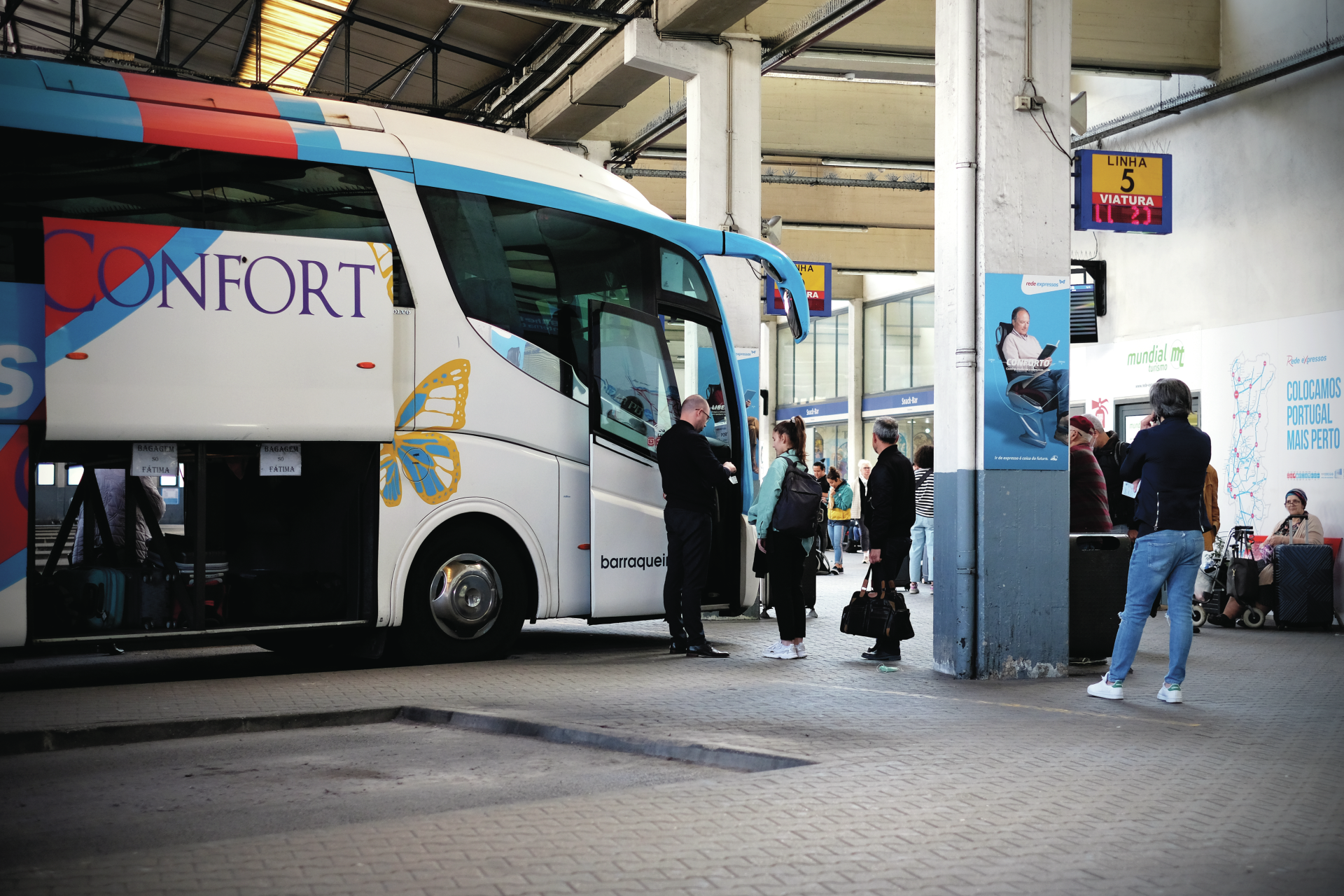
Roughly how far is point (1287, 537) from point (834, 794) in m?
11.4

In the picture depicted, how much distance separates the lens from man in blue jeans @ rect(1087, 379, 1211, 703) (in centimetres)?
816

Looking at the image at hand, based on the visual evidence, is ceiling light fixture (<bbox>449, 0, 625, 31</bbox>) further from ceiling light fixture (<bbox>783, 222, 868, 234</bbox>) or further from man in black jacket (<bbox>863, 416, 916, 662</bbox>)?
ceiling light fixture (<bbox>783, 222, 868, 234</bbox>)

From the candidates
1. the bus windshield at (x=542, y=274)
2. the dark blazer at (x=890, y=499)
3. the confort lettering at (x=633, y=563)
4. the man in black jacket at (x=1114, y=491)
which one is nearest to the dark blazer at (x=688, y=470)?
the confort lettering at (x=633, y=563)

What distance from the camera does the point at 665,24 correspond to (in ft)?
49.4

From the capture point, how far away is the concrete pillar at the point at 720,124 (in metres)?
15.2

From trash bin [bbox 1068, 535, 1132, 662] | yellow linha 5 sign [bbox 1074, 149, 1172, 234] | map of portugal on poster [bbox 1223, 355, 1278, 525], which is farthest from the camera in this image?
map of portugal on poster [bbox 1223, 355, 1278, 525]

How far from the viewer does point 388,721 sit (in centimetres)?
782

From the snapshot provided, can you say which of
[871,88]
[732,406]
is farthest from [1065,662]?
[871,88]

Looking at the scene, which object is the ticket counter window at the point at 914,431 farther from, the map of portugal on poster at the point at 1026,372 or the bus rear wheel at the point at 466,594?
the bus rear wheel at the point at 466,594

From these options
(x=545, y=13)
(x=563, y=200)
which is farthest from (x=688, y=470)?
(x=545, y=13)

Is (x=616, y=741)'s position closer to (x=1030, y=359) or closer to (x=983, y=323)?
(x=983, y=323)

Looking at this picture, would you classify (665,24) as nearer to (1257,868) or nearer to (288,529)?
(288,529)

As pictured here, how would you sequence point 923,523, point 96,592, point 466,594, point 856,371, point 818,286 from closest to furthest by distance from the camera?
point 96,592, point 466,594, point 923,523, point 818,286, point 856,371

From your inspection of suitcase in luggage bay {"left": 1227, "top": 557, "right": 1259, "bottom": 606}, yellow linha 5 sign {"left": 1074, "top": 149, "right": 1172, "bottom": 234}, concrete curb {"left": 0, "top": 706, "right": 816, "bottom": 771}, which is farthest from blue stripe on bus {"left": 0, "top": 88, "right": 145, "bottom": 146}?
suitcase in luggage bay {"left": 1227, "top": 557, "right": 1259, "bottom": 606}
